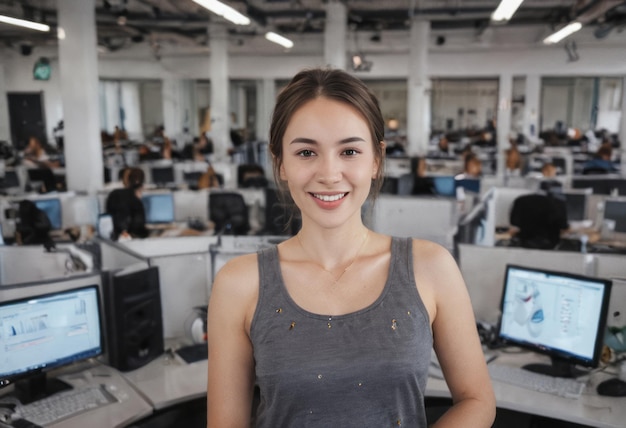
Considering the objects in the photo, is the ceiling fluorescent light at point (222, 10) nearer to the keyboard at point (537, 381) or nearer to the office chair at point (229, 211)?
the office chair at point (229, 211)

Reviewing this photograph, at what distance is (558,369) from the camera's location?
303cm

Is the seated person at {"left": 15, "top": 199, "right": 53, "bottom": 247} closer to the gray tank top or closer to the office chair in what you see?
the office chair

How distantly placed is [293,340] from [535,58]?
17245 millimetres

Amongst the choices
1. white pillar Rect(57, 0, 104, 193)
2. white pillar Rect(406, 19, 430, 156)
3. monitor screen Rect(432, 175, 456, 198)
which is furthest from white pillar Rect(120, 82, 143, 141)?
monitor screen Rect(432, 175, 456, 198)

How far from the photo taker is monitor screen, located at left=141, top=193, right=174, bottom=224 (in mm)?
6883

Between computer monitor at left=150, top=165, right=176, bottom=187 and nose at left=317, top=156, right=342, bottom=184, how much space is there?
8.72 m

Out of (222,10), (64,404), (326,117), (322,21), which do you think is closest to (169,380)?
(64,404)

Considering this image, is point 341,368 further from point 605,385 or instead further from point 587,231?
point 587,231

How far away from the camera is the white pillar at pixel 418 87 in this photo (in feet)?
45.0

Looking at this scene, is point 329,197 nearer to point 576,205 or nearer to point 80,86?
point 576,205

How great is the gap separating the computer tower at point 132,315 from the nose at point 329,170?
1.95 metres

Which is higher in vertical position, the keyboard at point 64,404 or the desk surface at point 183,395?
the keyboard at point 64,404

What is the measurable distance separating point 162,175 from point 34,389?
24.4 ft

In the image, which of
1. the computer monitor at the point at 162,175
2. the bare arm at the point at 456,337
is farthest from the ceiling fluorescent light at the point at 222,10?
the bare arm at the point at 456,337
